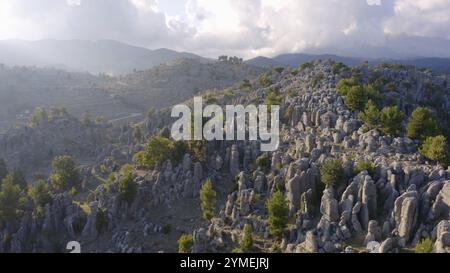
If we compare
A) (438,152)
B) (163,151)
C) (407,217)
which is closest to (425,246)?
(407,217)

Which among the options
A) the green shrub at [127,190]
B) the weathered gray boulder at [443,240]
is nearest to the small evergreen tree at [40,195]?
the green shrub at [127,190]

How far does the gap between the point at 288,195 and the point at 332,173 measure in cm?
611

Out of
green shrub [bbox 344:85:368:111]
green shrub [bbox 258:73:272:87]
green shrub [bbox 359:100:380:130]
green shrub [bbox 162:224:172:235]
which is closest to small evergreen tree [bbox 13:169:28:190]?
green shrub [bbox 162:224:172:235]

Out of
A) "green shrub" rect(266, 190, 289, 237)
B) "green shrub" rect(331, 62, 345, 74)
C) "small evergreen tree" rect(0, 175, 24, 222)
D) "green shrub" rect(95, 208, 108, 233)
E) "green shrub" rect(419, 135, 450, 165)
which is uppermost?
"green shrub" rect(331, 62, 345, 74)

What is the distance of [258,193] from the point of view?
175ft

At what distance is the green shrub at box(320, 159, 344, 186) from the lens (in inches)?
1785

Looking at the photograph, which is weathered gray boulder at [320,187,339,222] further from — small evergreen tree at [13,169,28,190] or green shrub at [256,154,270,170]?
small evergreen tree at [13,169,28,190]

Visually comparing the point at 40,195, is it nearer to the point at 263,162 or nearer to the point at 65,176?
the point at 65,176

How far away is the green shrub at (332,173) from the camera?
45.3 meters

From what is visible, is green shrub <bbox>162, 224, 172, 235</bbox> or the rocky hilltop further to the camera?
green shrub <bbox>162, 224, 172, 235</bbox>

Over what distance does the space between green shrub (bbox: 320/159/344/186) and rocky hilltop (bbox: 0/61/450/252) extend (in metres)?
0.13

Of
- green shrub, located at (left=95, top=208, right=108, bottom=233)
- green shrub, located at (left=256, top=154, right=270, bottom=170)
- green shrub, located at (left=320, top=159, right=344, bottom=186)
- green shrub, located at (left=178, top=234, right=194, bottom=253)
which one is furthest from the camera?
green shrub, located at (left=256, top=154, right=270, bottom=170)

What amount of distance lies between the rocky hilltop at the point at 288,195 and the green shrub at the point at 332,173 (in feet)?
0.41

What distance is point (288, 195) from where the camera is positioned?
157 feet
